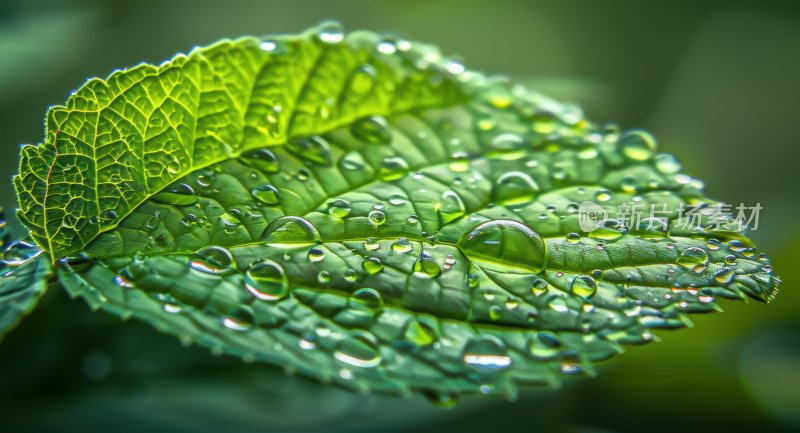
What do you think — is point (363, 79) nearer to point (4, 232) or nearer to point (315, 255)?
point (315, 255)

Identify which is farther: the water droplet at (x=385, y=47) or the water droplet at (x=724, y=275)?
the water droplet at (x=385, y=47)

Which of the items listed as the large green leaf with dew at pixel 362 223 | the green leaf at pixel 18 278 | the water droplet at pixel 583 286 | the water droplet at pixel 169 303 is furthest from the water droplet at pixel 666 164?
the green leaf at pixel 18 278

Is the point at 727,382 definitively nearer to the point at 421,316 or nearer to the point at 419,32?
the point at 421,316

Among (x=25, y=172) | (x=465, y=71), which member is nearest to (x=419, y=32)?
(x=465, y=71)

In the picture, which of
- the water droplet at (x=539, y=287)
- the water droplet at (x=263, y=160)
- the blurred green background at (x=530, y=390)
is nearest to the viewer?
the water droplet at (x=539, y=287)

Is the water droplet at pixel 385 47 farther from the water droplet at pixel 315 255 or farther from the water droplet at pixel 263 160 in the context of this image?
the water droplet at pixel 315 255

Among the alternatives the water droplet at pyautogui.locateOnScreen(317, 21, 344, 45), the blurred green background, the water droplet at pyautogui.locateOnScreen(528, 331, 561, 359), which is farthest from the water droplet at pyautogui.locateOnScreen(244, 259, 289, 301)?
the blurred green background
